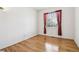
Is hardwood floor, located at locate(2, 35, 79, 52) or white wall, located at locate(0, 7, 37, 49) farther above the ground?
white wall, located at locate(0, 7, 37, 49)

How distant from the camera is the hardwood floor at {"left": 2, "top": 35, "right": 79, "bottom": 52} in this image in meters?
0.79

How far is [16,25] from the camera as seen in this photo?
0.83 metres

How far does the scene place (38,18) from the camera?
88 cm

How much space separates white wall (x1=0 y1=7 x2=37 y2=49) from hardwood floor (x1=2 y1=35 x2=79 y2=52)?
5cm

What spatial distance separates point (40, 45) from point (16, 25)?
340mm

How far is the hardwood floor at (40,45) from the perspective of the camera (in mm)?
791

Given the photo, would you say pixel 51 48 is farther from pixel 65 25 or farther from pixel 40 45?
pixel 65 25

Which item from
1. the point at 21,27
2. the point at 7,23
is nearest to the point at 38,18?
the point at 21,27

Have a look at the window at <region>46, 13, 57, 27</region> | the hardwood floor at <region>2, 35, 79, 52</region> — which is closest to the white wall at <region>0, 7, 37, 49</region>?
the hardwood floor at <region>2, 35, 79, 52</region>

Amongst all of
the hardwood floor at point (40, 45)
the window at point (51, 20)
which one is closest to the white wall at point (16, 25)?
the hardwood floor at point (40, 45)

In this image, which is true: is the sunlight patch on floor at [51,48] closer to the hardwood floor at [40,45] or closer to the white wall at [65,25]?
the hardwood floor at [40,45]

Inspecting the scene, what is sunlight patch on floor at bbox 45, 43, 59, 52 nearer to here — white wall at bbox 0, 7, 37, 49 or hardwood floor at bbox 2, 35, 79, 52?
hardwood floor at bbox 2, 35, 79, 52
